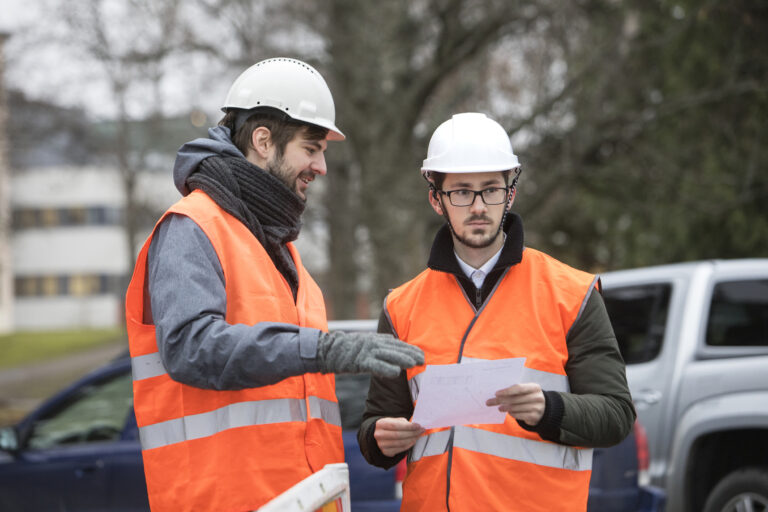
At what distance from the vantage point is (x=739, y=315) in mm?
Answer: 5520

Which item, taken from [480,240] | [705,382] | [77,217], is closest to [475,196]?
[480,240]

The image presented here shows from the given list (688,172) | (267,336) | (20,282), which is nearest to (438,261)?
(267,336)

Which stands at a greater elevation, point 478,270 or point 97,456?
point 478,270

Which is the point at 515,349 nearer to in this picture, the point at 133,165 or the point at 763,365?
the point at 763,365

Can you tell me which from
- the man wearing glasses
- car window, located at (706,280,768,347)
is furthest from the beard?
car window, located at (706,280,768,347)

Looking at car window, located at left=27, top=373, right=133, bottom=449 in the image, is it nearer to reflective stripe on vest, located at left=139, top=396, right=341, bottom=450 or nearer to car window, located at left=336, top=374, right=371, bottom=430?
car window, located at left=336, top=374, right=371, bottom=430

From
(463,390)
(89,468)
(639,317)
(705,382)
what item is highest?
(463,390)

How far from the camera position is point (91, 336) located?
3503cm

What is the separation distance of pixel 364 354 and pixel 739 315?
4160 millimetres

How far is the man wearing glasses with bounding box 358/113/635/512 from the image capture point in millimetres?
2453

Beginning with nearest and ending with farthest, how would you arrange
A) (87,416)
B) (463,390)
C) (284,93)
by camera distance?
(463,390) < (284,93) < (87,416)

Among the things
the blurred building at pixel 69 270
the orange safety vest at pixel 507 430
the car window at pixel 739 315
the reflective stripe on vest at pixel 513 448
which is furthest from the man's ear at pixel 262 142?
the blurred building at pixel 69 270

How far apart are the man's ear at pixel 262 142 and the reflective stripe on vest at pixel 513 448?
1021 millimetres

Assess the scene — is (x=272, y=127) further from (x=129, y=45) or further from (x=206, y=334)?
(x=129, y=45)
